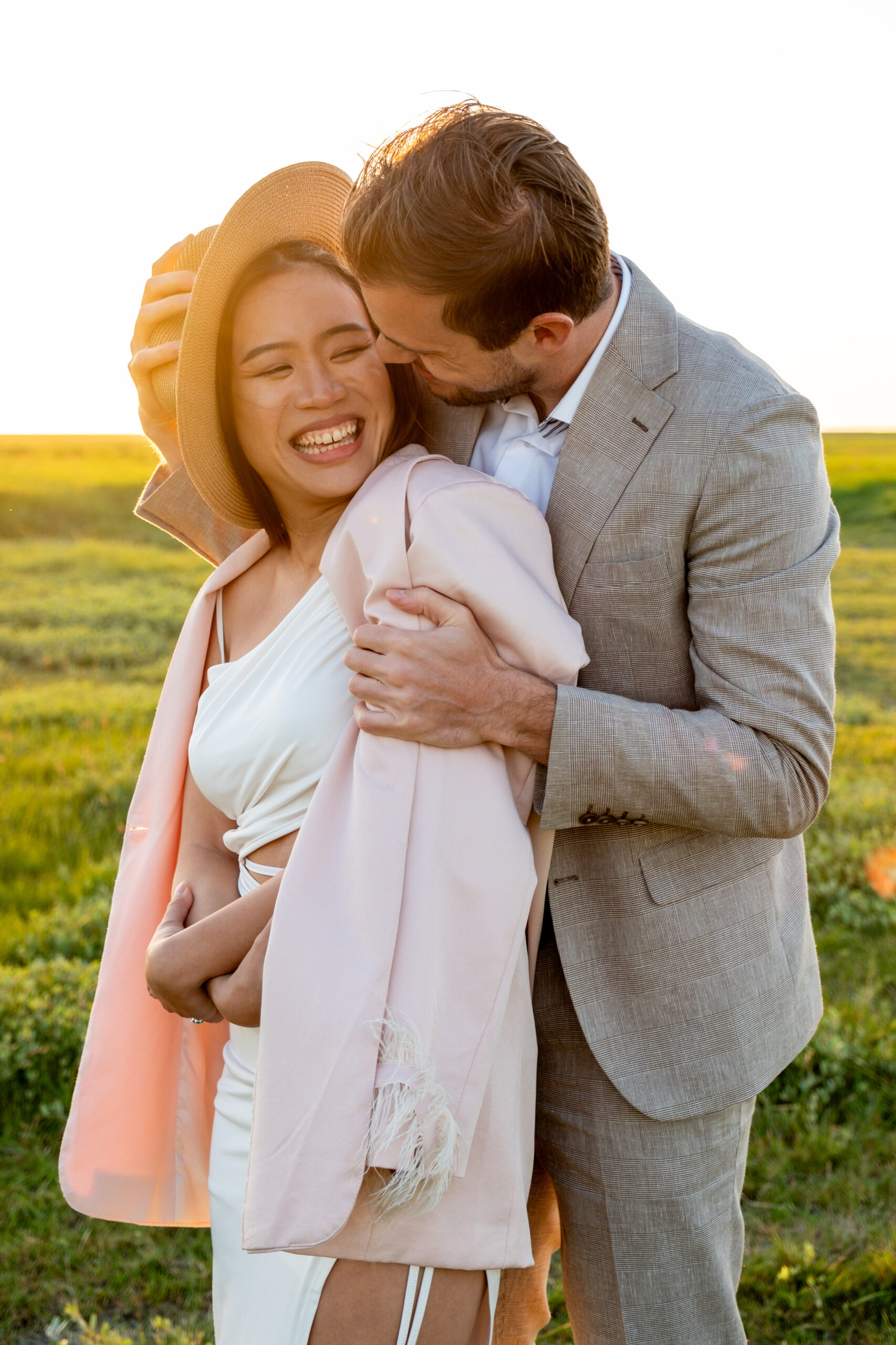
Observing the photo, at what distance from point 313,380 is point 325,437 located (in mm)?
115

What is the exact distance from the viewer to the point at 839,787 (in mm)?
6895

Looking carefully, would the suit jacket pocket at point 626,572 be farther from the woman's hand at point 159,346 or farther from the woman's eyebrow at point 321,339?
the woman's hand at point 159,346

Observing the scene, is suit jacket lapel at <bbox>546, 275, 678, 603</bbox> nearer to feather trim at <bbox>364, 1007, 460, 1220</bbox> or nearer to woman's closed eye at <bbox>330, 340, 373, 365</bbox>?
woman's closed eye at <bbox>330, 340, 373, 365</bbox>

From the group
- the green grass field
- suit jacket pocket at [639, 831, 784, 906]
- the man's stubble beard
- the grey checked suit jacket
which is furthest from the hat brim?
the green grass field

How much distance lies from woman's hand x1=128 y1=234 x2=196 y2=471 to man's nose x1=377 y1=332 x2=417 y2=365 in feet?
1.61

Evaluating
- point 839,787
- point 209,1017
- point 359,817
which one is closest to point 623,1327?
point 209,1017

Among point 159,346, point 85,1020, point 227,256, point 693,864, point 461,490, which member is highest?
point 227,256

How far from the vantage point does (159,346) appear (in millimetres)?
2533

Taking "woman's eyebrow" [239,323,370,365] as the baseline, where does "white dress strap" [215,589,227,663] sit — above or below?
below

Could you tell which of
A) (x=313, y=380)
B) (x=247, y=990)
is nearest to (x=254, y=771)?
(x=247, y=990)

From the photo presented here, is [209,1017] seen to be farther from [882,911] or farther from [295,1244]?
[882,911]

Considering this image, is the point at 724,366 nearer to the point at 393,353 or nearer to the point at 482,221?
the point at 482,221

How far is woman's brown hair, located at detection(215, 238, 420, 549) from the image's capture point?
90.0 inches

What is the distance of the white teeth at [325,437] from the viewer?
90.1 inches
